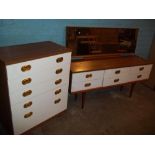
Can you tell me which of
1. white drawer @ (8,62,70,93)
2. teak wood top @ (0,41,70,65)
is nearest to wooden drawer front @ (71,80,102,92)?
white drawer @ (8,62,70,93)

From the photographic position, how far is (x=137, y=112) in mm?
2678

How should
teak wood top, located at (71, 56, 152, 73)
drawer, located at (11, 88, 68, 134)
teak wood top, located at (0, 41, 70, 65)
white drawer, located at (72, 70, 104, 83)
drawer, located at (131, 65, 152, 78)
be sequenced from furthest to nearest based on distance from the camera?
drawer, located at (131, 65, 152, 78) < teak wood top, located at (71, 56, 152, 73) < white drawer, located at (72, 70, 104, 83) < drawer, located at (11, 88, 68, 134) < teak wood top, located at (0, 41, 70, 65)

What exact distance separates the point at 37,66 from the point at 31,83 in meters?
0.20

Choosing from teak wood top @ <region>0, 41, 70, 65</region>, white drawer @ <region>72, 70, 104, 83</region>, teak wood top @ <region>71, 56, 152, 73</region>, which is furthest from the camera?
teak wood top @ <region>71, 56, 152, 73</region>

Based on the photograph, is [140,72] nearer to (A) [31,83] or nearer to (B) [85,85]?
(B) [85,85]

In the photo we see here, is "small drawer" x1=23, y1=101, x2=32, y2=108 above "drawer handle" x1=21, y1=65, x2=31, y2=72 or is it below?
below

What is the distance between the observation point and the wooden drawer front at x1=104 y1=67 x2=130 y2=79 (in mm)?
2510

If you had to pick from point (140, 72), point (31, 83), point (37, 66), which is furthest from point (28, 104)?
point (140, 72)

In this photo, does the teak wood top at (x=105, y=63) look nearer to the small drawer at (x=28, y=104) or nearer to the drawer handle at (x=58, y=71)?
the drawer handle at (x=58, y=71)

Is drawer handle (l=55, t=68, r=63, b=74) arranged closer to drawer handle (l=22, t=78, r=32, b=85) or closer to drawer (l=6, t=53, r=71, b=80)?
drawer (l=6, t=53, r=71, b=80)

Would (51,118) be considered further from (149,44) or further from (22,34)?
(149,44)

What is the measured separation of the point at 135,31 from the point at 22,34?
1.96 m

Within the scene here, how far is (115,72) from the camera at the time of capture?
8.45ft

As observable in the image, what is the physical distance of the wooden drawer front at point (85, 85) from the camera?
236 cm
